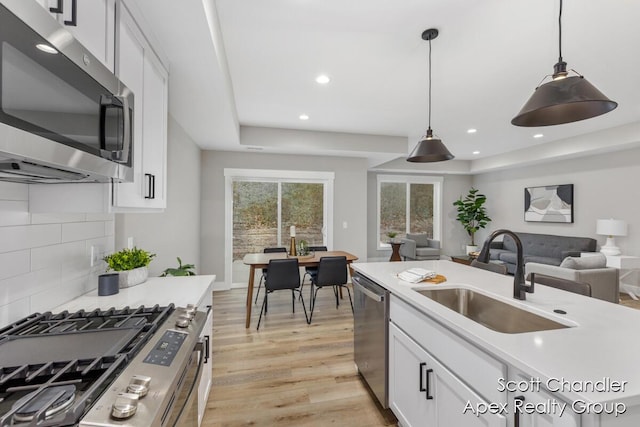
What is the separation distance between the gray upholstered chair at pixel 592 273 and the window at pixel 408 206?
3868 millimetres

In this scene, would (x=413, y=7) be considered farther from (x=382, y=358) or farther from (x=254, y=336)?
(x=254, y=336)

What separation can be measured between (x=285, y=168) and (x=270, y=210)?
2.64 feet

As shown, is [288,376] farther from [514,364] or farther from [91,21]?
[91,21]

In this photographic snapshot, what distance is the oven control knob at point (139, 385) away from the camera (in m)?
0.73

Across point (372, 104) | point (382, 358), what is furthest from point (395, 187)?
point (382, 358)

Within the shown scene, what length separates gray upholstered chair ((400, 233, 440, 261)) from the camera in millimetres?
6582

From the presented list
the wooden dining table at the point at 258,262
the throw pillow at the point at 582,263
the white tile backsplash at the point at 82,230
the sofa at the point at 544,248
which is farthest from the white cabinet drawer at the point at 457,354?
the sofa at the point at 544,248

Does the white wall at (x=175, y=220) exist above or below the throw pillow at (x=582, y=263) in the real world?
above

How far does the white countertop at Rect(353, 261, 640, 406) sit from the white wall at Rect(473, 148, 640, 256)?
483 centimetres

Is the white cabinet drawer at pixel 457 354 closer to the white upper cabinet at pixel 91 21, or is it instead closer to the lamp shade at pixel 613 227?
the white upper cabinet at pixel 91 21

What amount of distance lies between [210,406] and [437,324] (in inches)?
65.6

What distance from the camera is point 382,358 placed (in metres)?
1.88

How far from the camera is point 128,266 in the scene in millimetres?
1819

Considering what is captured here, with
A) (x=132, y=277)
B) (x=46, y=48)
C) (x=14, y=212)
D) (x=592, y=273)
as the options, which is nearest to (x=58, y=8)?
(x=46, y=48)
